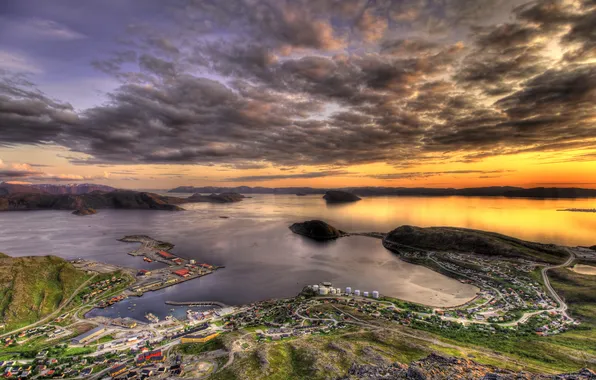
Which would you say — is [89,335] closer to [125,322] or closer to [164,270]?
[125,322]

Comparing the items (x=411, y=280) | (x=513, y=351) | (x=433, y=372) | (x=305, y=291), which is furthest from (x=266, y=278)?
(x=433, y=372)

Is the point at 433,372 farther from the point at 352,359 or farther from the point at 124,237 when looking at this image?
the point at 124,237

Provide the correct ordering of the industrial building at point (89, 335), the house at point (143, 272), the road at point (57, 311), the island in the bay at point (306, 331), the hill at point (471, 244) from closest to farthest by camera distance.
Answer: the island in the bay at point (306, 331)
the industrial building at point (89, 335)
the road at point (57, 311)
the house at point (143, 272)
the hill at point (471, 244)

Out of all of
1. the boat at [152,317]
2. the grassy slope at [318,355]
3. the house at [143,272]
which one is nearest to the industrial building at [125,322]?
the boat at [152,317]

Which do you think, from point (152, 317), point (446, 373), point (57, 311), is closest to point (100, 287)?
point (57, 311)

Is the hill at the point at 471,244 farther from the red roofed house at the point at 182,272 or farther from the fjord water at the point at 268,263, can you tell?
the red roofed house at the point at 182,272

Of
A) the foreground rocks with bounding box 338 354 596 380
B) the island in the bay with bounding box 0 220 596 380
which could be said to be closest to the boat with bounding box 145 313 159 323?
the island in the bay with bounding box 0 220 596 380
